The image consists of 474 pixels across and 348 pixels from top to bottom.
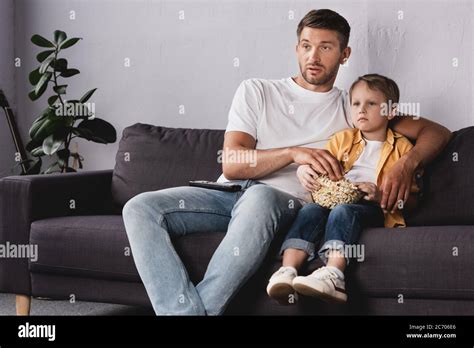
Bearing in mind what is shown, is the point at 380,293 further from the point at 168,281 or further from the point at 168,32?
the point at 168,32

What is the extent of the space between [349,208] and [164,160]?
3.41 feet

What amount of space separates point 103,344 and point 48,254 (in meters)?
0.64

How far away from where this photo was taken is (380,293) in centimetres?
212

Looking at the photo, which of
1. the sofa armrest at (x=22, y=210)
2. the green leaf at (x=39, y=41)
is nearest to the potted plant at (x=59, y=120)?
the green leaf at (x=39, y=41)

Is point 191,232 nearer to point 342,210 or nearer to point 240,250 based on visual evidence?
point 240,250

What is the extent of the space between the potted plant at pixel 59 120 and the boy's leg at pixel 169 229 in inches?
47.3

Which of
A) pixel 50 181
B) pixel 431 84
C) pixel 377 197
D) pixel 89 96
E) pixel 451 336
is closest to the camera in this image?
pixel 451 336

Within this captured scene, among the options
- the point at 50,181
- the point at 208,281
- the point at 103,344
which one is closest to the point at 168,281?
the point at 208,281

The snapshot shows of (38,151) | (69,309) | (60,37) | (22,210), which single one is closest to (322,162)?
(22,210)

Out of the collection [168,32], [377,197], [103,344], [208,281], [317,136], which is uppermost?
[168,32]

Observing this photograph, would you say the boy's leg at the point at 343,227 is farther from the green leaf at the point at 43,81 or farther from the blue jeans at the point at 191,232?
the green leaf at the point at 43,81

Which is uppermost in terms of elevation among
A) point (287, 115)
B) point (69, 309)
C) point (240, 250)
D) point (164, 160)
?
point (287, 115)

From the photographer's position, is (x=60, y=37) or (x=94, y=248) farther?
(x=60, y=37)

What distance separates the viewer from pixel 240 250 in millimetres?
2076
